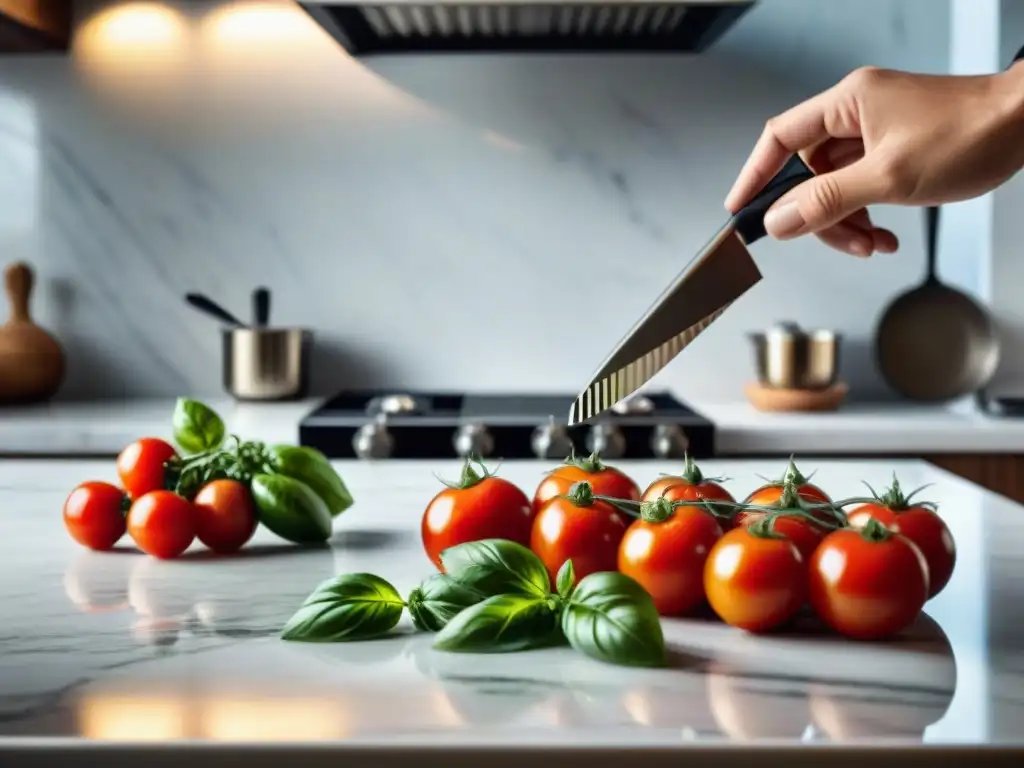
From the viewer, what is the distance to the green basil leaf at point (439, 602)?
94 cm

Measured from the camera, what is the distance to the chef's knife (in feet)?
3.47

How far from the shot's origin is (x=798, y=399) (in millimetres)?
2654

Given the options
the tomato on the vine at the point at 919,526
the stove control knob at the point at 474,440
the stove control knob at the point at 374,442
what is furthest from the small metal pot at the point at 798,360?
the tomato on the vine at the point at 919,526

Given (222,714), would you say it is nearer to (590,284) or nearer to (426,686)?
(426,686)

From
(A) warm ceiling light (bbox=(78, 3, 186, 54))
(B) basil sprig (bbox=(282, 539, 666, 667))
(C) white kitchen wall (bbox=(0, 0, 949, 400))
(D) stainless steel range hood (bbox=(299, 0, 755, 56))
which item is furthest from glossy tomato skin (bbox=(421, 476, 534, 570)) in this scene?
(A) warm ceiling light (bbox=(78, 3, 186, 54))

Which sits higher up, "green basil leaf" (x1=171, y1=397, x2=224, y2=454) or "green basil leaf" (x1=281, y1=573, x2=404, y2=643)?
"green basil leaf" (x1=171, y1=397, x2=224, y2=454)

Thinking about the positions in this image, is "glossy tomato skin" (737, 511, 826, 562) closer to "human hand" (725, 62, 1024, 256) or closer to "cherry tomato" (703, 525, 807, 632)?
"cherry tomato" (703, 525, 807, 632)

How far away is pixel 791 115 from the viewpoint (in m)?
1.30

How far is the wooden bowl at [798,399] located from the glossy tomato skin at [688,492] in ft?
5.31

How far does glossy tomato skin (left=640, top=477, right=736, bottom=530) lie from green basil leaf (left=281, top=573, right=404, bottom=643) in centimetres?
25

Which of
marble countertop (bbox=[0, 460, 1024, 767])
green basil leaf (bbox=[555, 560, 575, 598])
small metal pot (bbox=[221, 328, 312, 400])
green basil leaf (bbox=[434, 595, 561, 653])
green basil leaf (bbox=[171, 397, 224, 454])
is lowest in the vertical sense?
marble countertop (bbox=[0, 460, 1024, 767])

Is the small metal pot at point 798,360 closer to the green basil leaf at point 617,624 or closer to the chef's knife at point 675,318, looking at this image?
the chef's knife at point 675,318

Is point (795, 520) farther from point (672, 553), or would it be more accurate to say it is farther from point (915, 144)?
point (915, 144)

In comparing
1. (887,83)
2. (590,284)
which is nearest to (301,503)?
(887,83)
